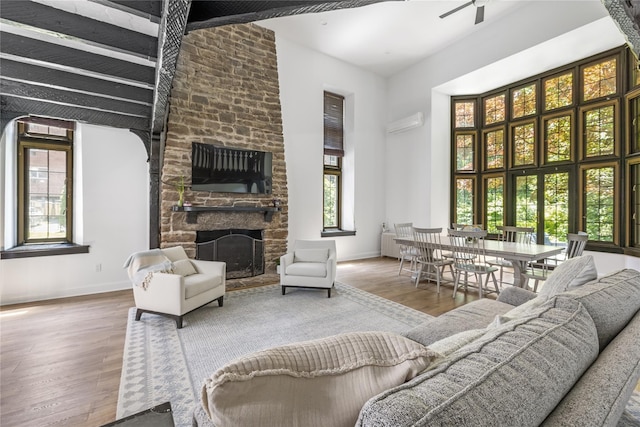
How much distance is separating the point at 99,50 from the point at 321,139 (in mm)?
4193

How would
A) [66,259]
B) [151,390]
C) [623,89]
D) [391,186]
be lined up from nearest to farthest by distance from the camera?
[151,390] < [66,259] < [623,89] < [391,186]

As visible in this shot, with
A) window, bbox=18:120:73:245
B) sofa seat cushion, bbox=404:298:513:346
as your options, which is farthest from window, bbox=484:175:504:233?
window, bbox=18:120:73:245

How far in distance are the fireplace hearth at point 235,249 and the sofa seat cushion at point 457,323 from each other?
11.9ft

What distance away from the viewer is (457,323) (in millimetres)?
1819

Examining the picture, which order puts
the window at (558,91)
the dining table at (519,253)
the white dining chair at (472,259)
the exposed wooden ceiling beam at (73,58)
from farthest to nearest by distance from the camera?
1. the window at (558,91)
2. the white dining chair at (472,259)
3. the dining table at (519,253)
4. the exposed wooden ceiling beam at (73,58)

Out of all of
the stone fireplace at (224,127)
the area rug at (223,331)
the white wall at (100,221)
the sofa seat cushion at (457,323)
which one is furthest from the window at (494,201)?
the white wall at (100,221)

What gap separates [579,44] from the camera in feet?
15.5

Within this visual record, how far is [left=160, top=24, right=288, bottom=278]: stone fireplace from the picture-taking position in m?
4.48

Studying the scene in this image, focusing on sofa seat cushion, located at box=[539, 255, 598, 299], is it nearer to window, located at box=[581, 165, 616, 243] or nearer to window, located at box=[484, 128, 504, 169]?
window, located at box=[581, 165, 616, 243]

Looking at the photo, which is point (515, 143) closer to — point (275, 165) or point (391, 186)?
point (391, 186)

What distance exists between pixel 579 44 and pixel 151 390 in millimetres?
7265

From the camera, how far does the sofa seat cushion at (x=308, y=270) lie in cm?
397

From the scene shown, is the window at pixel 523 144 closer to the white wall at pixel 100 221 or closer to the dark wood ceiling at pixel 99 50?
the dark wood ceiling at pixel 99 50

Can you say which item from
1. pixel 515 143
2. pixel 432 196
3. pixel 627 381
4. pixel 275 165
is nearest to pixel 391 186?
pixel 432 196
